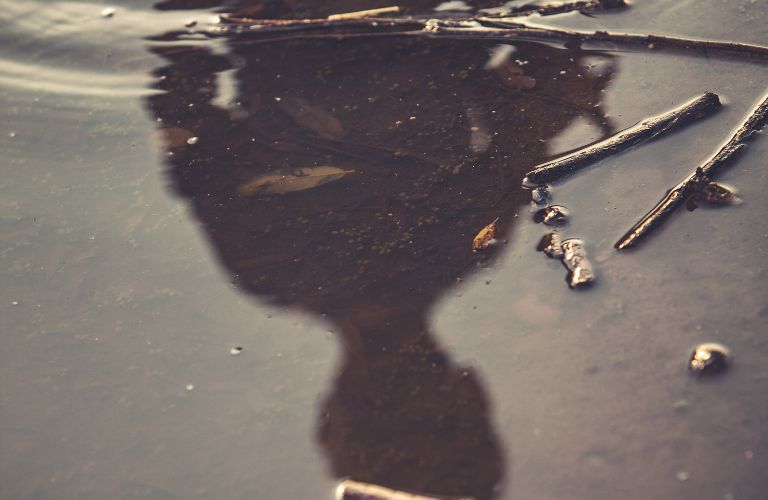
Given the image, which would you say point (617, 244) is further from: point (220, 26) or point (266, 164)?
point (220, 26)

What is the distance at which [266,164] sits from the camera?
2430 mm

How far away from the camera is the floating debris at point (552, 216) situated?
80.9 inches

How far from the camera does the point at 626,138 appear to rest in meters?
2.21

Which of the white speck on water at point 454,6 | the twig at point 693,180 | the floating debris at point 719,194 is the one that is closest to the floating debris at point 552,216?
the twig at point 693,180

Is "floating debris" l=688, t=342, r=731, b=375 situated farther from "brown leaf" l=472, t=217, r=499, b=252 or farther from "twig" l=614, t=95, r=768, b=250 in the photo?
"brown leaf" l=472, t=217, r=499, b=252

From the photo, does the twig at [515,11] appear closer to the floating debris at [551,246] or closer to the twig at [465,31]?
the twig at [465,31]

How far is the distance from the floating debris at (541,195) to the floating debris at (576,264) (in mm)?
169

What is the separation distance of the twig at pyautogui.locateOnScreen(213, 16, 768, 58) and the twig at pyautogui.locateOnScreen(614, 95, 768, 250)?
1.27 feet

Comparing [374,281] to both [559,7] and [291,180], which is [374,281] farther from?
[559,7]

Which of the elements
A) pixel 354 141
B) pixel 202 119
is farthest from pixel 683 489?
pixel 202 119

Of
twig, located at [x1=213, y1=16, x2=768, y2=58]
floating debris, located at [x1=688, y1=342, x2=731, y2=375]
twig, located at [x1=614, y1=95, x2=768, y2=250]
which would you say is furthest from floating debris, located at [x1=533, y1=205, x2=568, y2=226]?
twig, located at [x1=213, y1=16, x2=768, y2=58]

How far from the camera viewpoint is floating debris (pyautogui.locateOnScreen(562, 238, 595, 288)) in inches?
74.5

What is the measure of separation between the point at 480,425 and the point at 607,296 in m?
0.47

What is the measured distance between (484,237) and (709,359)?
0.65m
